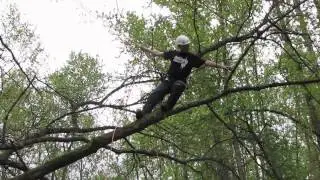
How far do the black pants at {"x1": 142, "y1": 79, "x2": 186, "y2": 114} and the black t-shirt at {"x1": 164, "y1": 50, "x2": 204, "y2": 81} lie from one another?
117mm

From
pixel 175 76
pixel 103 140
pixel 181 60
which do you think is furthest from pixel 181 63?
pixel 103 140

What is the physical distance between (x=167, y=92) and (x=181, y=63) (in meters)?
0.43

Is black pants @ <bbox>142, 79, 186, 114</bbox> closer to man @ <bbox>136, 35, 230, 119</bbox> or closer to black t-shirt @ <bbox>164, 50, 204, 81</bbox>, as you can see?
man @ <bbox>136, 35, 230, 119</bbox>

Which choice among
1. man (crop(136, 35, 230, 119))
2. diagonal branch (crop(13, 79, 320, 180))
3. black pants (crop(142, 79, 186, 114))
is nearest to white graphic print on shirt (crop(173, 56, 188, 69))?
man (crop(136, 35, 230, 119))

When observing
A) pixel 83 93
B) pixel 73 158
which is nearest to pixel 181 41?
pixel 73 158

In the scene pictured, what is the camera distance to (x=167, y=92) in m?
5.75

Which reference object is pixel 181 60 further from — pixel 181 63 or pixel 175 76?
pixel 175 76

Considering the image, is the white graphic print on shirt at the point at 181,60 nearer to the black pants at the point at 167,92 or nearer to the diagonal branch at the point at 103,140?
the black pants at the point at 167,92

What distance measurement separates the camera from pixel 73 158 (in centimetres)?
531

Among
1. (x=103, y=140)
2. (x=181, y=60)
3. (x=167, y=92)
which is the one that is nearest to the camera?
(x=103, y=140)

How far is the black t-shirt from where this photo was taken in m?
5.80

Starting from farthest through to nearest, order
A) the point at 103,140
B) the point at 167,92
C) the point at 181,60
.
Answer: the point at 181,60
the point at 167,92
the point at 103,140

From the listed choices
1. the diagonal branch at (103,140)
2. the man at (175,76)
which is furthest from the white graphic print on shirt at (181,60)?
the diagonal branch at (103,140)

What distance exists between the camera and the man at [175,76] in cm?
538
